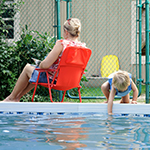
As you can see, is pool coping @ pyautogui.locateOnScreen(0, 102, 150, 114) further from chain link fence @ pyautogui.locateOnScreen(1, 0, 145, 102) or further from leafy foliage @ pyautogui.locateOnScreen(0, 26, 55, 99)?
chain link fence @ pyautogui.locateOnScreen(1, 0, 145, 102)

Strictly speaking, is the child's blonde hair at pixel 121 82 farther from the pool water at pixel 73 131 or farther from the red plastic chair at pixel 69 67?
the red plastic chair at pixel 69 67

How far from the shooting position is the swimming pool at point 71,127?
72.5 inches

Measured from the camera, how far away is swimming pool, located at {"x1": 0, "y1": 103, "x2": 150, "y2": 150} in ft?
6.04

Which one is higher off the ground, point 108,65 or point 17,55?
point 17,55

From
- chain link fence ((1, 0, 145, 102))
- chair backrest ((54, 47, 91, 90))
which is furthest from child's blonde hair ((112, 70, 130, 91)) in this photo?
chain link fence ((1, 0, 145, 102))

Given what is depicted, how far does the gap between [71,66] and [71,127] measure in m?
1.23

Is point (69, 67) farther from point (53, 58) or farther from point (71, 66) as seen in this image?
point (53, 58)

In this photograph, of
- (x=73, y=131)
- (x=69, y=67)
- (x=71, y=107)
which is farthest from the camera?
(x=69, y=67)

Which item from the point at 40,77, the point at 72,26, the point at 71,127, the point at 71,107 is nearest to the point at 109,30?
the point at 72,26

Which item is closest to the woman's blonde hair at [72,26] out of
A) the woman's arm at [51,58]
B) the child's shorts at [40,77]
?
the woman's arm at [51,58]

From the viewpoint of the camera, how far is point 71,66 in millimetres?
3557

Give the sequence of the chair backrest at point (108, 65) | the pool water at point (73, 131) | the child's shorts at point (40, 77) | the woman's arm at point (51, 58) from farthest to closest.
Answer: the chair backrest at point (108, 65) → the child's shorts at point (40, 77) → the woman's arm at point (51, 58) → the pool water at point (73, 131)

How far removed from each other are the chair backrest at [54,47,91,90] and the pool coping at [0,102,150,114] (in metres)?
0.35

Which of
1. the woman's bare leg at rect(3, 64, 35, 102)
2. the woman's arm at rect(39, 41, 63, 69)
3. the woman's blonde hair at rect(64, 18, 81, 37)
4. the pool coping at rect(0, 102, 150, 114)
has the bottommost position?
the pool coping at rect(0, 102, 150, 114)
